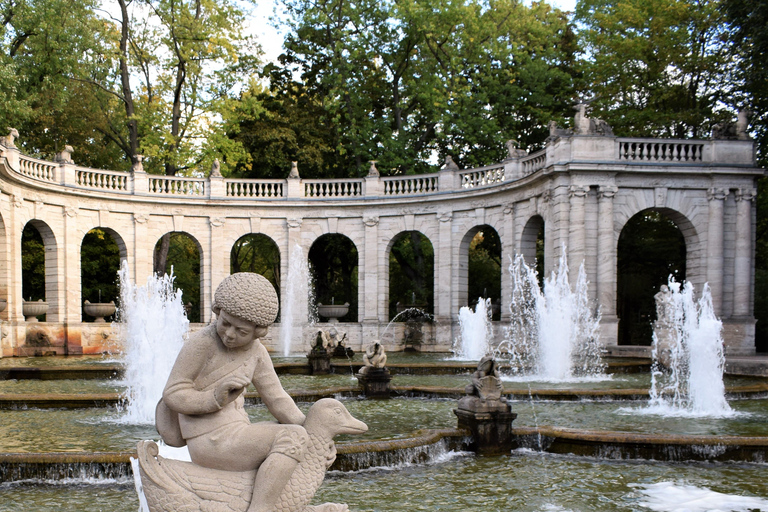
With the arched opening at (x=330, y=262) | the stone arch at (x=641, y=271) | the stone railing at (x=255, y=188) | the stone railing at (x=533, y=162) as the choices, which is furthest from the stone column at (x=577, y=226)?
the arched opening at (x=330, y=262)

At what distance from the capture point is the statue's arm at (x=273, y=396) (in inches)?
180

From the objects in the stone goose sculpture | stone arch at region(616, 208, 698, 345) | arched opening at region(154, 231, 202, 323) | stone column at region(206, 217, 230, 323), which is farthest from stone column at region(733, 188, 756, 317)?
arched opening at region(154, 231, 202, 323)

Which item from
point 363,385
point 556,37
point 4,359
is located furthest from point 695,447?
point 556,37

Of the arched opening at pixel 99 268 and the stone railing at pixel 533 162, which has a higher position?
the stone railing at pixel 533 162

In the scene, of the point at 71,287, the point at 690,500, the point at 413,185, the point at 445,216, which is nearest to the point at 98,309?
the point at 71,287

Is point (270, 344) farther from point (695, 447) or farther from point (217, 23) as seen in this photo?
point (695, 447)

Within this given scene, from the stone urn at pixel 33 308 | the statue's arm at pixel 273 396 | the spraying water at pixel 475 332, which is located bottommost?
the spraying water at pixel 475 332

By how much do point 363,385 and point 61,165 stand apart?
17.8m

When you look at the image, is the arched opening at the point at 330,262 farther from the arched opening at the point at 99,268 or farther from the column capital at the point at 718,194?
the column capital at the point at 718,194

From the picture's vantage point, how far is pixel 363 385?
13672 mm

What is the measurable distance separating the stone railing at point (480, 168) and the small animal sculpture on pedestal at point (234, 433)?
19.6 metres

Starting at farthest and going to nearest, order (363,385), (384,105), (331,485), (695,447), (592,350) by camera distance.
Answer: (384,105)
(592,350)
(363,385)
(695,447)
(331,485)

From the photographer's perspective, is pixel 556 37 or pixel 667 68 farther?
pixel 556 37

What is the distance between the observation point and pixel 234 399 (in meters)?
4.52
